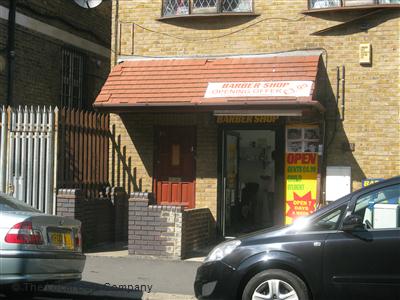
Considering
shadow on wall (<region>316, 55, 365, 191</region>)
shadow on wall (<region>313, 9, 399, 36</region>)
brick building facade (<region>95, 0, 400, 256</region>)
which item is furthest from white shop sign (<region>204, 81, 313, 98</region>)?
shadow on wall (<region>313, 9, 399, 36</region>)

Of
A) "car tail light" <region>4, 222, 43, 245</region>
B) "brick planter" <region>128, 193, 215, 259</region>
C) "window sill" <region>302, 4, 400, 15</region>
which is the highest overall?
"window sill" <region>302, 4, 400, 15</region>

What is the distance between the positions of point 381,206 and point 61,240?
139 inches

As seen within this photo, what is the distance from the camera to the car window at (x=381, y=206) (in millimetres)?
5785

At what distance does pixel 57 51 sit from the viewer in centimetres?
1411

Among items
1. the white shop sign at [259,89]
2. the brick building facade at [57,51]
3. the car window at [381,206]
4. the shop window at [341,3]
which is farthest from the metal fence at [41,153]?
the car window at [381,206]

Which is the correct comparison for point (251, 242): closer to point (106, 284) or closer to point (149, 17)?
Result: point (106, 284)

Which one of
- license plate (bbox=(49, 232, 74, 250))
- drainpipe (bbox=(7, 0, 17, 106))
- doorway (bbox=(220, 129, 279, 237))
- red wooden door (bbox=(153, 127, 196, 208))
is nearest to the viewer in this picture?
license plate (bbox=(49, 232, 74, 250))

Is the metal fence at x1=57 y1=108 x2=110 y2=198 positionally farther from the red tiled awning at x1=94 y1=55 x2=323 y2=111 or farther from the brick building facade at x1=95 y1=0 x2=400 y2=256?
the red tiled awning at x1=94 y1=55 x2=323 y2=111

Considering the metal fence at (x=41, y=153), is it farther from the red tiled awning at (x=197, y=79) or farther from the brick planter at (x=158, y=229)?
the brick planter at (x=158, y=229)

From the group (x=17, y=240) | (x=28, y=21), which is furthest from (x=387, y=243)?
(x=28, y=21)

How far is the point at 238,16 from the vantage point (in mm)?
11195

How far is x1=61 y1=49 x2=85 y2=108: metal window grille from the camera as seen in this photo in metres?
14.5

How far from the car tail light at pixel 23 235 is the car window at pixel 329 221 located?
113 inches

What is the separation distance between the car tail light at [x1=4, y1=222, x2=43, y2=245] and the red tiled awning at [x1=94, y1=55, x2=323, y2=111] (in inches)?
183
